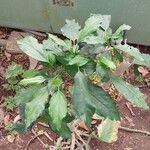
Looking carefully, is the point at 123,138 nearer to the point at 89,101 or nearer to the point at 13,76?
the point at 13,76

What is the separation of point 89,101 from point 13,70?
1292 mm

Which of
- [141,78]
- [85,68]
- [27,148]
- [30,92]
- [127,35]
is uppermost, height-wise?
[85,68]

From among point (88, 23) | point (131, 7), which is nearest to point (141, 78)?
point (131, 7)

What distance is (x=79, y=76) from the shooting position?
5.26ft

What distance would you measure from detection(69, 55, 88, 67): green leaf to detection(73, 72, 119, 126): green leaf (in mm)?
41

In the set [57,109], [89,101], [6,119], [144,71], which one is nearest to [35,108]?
[57,109]

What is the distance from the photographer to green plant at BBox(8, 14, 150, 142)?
1.61 meters

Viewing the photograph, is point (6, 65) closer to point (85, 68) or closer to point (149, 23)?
point (149, 23)

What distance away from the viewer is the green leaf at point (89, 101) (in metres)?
1.60

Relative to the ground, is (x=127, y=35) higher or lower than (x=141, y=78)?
higher

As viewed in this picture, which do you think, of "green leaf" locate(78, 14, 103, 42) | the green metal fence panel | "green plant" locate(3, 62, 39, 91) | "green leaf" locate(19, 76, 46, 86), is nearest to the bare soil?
"green plant" locate(3, 62, 39, 91)

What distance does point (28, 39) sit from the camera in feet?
5.78

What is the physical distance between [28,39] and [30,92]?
234 mm

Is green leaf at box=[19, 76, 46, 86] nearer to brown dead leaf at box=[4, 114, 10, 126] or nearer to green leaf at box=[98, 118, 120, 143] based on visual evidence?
green leaf at box=[98, 118, 120, 143]
